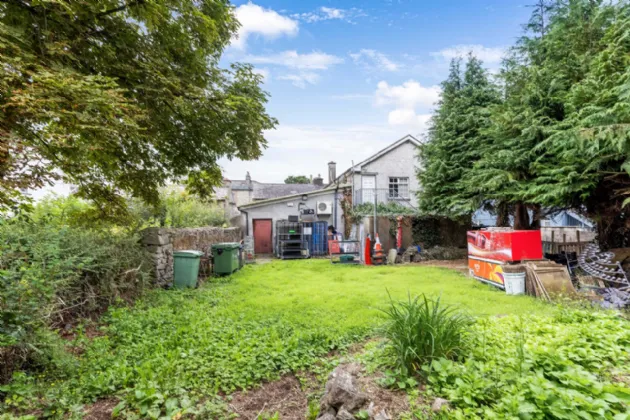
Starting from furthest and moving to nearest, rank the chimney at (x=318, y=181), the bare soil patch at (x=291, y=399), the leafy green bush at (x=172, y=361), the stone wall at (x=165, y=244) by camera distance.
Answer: the chimney at (x=318, y=181) < the stone wall at (x=165, y=244) < the leafy green bush at (x=172, y=361) < the bare soil patch at (x=291, y=399)

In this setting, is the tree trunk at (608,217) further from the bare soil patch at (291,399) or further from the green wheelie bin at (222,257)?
the green wheelie bin at (222,257)

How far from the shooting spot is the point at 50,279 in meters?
3.61

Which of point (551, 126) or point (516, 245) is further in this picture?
point (551, 126)

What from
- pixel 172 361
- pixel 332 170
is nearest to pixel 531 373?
pixel 172 361

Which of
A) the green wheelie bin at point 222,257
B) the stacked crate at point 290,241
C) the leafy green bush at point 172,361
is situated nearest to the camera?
the leafy green bush at point 172,361

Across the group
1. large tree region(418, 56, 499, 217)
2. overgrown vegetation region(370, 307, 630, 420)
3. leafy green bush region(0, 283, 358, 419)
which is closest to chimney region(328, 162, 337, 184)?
large tree region(418, 56, 499, 217)

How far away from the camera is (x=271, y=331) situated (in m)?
4.11

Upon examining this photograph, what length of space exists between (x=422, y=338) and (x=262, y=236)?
46.3ft

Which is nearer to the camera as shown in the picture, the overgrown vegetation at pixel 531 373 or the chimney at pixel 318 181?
the overgrown vegetation at pixel 531 373

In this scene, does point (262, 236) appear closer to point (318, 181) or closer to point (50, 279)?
point (318, 181)

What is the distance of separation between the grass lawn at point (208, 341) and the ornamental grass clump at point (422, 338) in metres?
0.83

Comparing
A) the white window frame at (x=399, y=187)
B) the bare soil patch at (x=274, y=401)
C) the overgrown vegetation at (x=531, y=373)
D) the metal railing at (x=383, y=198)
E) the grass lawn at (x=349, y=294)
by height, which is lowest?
the bare soil patch at (x=274, y=401)

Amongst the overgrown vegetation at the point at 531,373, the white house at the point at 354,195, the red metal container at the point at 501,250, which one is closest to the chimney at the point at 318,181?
the white house at the point at 354,195

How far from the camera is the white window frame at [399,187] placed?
17.3 m
